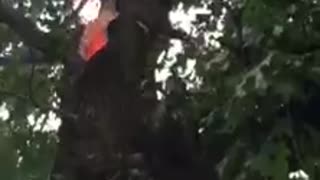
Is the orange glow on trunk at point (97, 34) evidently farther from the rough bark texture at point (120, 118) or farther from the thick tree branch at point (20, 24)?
the thick tree branch at point (20, 24)

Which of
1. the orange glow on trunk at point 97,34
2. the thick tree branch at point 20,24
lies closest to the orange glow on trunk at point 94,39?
the orange glow on trunk at point 97,34

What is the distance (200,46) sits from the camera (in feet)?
10.5

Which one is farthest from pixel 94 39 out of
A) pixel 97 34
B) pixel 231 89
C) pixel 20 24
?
pixel 231 89

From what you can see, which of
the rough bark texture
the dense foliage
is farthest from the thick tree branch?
the rough bark texture

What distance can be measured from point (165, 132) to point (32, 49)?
2.18 ft

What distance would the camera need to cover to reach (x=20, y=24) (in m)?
2.56

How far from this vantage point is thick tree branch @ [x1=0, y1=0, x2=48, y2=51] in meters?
2.57

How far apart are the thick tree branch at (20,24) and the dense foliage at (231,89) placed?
0.7 inches

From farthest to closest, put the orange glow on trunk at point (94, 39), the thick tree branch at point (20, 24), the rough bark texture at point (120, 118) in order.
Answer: the thick tree branch at point (20, 24)
the orange glow on trunk at point (94, 39)
the rough bark texture at point (120, 118)

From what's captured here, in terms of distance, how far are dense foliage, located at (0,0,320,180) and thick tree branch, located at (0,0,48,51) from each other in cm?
2

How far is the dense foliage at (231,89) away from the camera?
8.50 ft

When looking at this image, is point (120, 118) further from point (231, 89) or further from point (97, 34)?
point (231, 89)

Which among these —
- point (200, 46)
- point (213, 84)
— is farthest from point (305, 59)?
point (200, 46)

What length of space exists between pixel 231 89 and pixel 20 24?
0.77m
